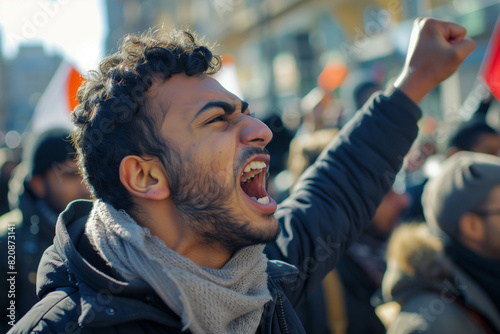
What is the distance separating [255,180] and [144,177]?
1.59ft

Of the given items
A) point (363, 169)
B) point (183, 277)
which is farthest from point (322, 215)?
point (183, 277)

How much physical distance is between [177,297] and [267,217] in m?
0.43

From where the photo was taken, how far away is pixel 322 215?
72.2 inches

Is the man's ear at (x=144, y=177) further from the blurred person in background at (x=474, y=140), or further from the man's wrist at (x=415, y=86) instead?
the blurred person in background at (x=474, y=140)

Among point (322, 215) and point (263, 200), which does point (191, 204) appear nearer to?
point (263, 200)

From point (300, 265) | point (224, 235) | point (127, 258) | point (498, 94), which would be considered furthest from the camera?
point (498, 94)

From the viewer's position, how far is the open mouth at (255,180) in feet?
5.54

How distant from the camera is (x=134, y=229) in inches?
55.2

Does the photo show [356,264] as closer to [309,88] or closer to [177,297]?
[177,297]

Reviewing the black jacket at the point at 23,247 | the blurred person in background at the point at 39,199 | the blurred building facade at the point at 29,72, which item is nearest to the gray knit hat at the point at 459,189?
the blurred person in background at the point at 39,199

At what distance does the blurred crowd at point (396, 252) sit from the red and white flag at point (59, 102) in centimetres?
122

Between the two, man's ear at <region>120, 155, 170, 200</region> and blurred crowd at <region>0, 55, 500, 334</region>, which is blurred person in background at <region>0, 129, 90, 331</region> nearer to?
blurred crowd at <region>0, 55, 500, 334</region>

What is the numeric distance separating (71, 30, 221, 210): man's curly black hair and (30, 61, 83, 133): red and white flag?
9.51 ft

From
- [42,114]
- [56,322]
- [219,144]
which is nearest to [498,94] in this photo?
[219,144]
